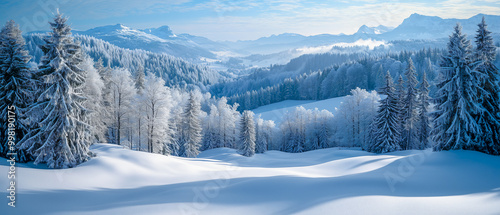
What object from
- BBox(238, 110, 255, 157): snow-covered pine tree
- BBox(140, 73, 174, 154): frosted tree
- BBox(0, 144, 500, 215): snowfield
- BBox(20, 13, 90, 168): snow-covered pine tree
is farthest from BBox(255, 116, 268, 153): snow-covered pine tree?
BBox(20, 13, 90, 168): snow-covered pine tree

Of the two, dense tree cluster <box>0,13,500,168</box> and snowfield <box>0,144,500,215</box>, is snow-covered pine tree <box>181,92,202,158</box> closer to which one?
dense tree cluster <box>0,13,500,168</box>

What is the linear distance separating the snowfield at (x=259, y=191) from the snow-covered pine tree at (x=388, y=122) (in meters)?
18.3

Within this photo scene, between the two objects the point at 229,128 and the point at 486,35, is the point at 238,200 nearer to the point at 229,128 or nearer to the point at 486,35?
the point at 486,35

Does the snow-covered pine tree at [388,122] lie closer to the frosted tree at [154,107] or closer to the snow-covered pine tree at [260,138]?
the frosted tree at [154,107]

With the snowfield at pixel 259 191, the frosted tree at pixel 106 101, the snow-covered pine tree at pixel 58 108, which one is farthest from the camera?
the frosted tree at pixel 106 101

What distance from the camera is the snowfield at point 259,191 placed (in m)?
7.75

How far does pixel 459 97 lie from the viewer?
16.0m

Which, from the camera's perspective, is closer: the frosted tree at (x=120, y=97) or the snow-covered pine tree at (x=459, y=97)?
the snow-covered pine tree at (x=459, y=97)

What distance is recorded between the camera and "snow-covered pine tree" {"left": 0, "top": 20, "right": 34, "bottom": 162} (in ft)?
46.6

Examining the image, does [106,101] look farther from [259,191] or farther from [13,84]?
[259,191]

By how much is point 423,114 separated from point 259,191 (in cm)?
3681

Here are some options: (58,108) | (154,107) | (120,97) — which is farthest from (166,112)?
(58,108)

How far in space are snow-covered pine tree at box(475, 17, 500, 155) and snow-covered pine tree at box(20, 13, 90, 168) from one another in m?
24.8

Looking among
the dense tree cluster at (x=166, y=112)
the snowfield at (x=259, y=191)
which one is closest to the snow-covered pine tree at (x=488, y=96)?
the dense tree cluster at (x=166, y=112)
